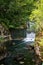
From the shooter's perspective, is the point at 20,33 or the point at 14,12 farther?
the point at 14,12

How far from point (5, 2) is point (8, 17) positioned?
2545 millimetres

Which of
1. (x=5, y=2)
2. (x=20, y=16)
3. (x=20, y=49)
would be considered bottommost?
(x=20, y=49)

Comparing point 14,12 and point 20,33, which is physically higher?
point 14,12

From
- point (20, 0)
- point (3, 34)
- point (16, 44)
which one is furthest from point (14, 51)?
point (20, 0)

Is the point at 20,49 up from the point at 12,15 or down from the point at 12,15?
down

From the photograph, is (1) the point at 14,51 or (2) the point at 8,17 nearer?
(1) the point at 14,51

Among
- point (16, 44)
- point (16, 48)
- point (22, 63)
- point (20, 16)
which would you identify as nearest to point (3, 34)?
point (16, 44)

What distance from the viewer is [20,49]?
2370 centimetres

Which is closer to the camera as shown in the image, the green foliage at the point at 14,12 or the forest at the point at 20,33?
the forest at the point at 20,33

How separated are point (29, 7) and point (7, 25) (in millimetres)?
8734

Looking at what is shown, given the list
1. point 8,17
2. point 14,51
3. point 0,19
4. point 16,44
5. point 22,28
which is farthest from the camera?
point 22,28

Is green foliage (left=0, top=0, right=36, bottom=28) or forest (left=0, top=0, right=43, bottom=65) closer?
forest (left=0, top=0, right=43, bottom=65)

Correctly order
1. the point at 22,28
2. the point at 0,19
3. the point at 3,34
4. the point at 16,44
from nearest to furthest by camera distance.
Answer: the point at 16,44, the point at 3,34, the point at 0,19, the point at 22,28

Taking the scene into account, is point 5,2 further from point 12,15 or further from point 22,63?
point 22,63
